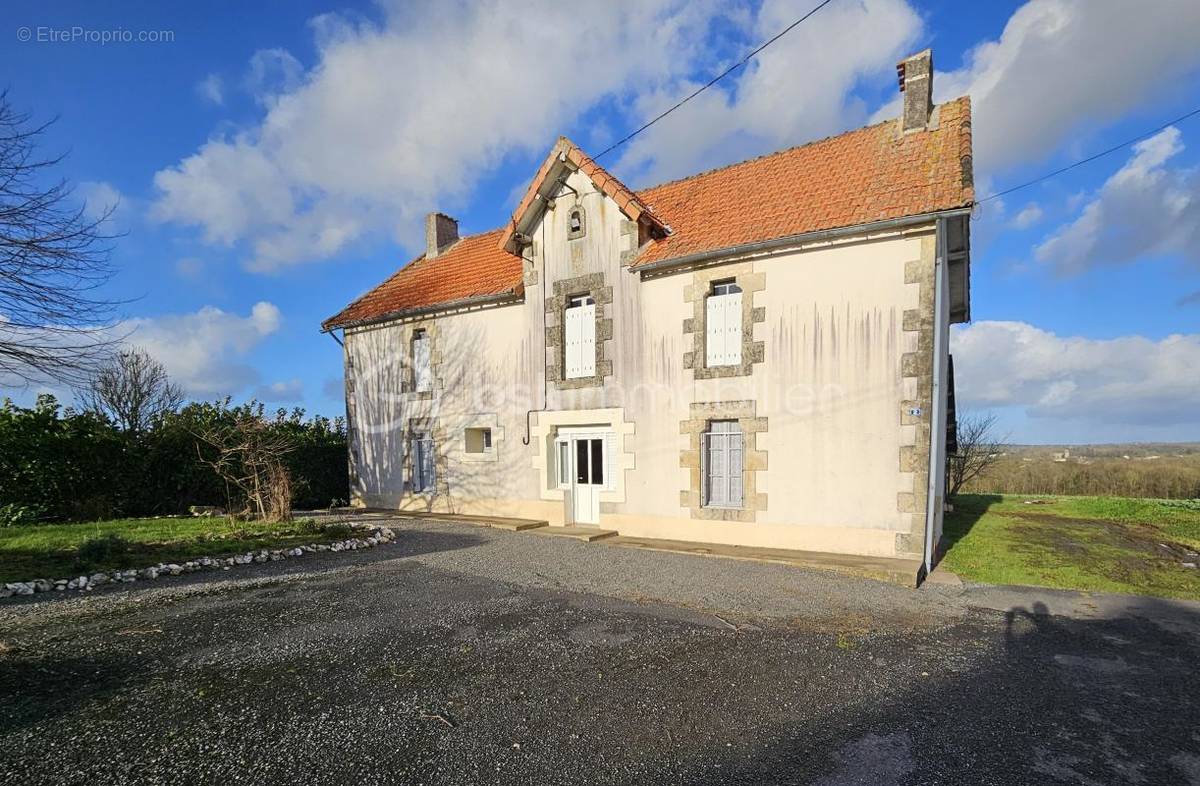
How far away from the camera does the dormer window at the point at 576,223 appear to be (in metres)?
11.4

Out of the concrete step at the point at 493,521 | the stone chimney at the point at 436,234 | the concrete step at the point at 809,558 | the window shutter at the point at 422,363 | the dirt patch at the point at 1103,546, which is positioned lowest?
the dirt patch at the point at 1103,546

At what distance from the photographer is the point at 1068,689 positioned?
4320 mm

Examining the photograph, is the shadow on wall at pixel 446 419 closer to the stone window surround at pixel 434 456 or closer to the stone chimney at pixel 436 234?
the stone window surround at pixel 434 456

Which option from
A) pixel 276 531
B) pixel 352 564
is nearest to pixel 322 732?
pixel 352 564

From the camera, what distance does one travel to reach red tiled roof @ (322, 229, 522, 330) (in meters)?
13.1

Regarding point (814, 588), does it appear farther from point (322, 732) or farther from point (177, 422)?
point (177, 422)

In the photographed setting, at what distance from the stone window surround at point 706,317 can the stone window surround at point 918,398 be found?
6.94ft

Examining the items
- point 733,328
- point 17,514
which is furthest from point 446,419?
point 17,514

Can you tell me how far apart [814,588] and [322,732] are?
222 inches

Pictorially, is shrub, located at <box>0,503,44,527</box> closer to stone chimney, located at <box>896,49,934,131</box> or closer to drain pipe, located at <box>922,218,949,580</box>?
drain pipe, located at <box>922,218,949,580</box>

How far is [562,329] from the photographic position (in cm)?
1167

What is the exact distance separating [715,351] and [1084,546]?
7154 mm

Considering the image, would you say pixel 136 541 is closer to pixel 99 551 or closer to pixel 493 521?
pixel 99 551

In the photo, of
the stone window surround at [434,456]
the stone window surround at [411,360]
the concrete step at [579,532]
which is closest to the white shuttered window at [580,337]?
the concrete step at [579,532]
